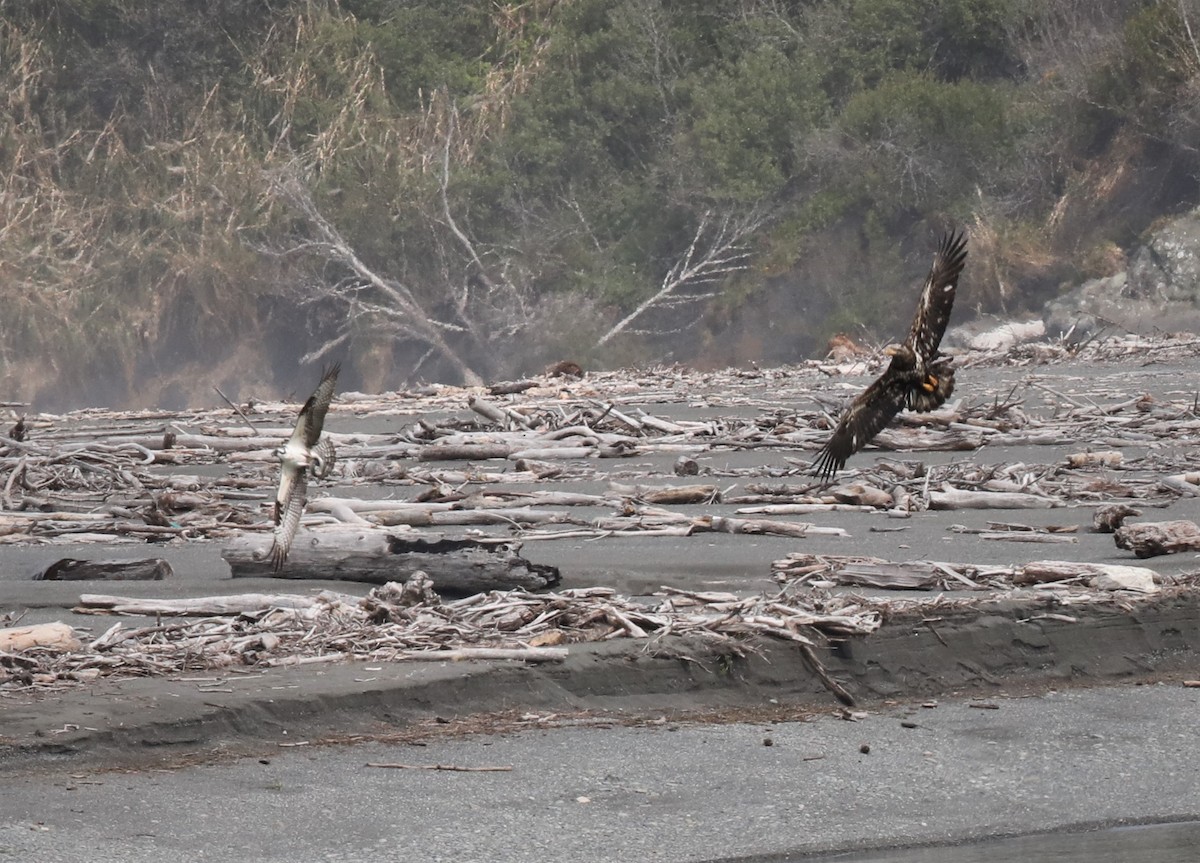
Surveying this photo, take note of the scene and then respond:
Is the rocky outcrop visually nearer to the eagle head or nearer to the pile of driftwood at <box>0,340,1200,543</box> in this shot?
the pile of driftwood at <box>0,340,1200,543</box>

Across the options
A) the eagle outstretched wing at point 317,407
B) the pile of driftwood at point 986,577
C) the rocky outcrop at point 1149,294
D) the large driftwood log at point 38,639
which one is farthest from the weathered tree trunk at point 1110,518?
the rocky outcrop at point 1149,294

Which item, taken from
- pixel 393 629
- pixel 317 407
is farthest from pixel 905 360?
pixel 317 407

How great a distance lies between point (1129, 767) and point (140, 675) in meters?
3.32

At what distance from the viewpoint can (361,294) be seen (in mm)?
38156

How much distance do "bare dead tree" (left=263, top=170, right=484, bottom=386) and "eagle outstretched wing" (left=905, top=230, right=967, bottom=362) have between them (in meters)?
28.1

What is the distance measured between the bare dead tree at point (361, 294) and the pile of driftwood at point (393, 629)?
1096 inches

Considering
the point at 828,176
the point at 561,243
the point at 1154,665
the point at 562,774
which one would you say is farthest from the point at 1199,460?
the point at 561,243

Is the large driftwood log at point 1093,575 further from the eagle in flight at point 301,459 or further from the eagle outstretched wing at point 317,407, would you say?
the eagle outstretched wing at point 317,407

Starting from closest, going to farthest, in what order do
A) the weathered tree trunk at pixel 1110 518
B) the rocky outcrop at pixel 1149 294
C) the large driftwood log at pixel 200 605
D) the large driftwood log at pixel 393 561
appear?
the large driftwood log at pixel 200 605
the large driftwood log at pixel 393 561
the weathered tree trunk at pixel 1110 518
the rocky outcrop at pixel 1149 294

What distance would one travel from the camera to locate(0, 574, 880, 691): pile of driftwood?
21.5ft

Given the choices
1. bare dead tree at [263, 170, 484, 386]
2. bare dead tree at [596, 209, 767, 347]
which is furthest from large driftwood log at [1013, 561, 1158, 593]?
bare dead tree at [263, 170, 484, 386]

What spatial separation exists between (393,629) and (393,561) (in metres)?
1.07

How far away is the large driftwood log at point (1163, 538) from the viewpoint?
8234mm

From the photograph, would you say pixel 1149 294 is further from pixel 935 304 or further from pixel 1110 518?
pixel 935 304
